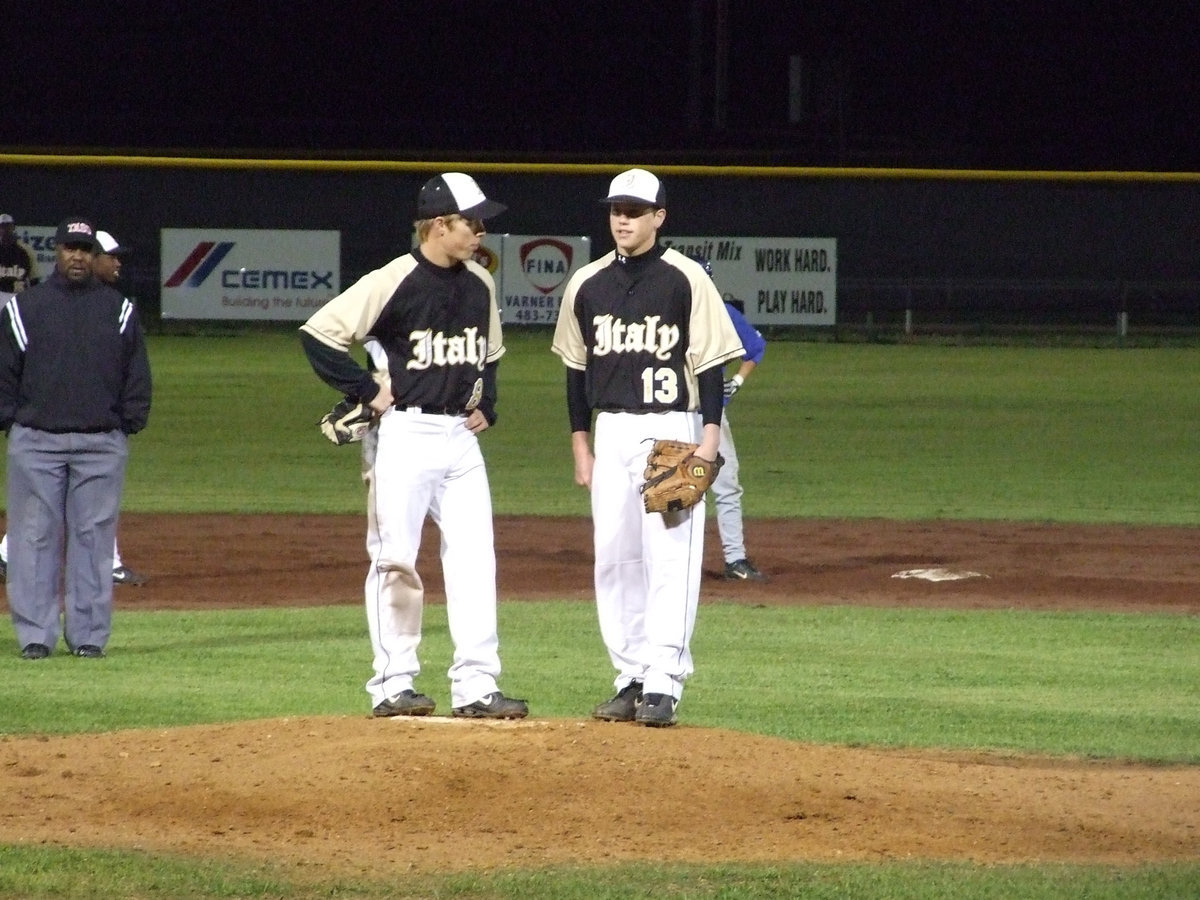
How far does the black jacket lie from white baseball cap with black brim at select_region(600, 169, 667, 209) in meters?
3.07

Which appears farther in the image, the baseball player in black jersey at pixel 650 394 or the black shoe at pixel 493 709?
the black shoe at pixel 493 709

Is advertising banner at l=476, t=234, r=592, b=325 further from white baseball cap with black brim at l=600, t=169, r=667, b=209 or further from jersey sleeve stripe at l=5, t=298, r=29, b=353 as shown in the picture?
white baseball cap with black brim at l=600, t=169, r=667, b=209

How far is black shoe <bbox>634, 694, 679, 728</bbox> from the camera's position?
556 cm

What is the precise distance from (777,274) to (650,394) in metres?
21.6

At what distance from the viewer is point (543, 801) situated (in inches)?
197

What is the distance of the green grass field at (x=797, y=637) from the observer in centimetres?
452

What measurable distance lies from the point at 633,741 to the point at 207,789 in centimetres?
116

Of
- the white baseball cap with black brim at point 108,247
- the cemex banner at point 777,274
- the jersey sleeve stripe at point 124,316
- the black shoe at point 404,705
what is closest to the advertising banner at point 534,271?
the cemex banner at point 777,274

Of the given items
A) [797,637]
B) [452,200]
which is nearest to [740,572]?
[797,637]

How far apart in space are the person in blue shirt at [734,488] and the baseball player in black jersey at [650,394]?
12.7ft

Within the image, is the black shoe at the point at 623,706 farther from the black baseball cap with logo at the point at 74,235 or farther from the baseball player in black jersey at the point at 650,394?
the black baseball cap with logo at the point at 74,235

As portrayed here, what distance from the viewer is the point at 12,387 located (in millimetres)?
7840

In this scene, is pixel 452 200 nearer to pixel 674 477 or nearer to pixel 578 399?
pixel 578 399

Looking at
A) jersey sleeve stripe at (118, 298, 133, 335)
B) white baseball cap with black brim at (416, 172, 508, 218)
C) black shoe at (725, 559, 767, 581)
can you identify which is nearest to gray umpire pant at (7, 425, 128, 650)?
jersey sleeve stripe at (118, 298, 133, 335)
